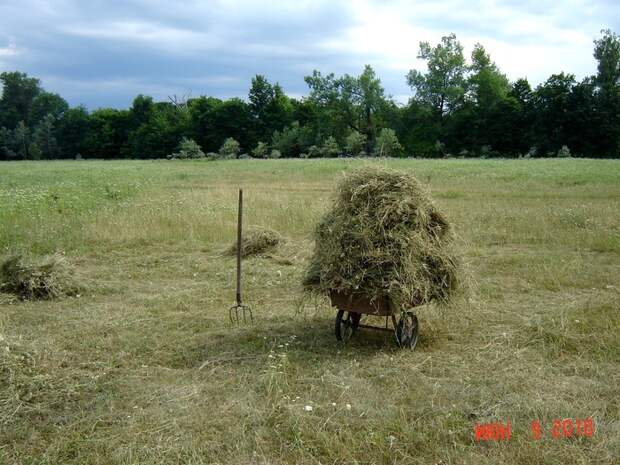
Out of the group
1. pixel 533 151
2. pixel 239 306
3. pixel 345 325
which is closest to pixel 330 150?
pixel 533 151

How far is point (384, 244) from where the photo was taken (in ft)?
18.3

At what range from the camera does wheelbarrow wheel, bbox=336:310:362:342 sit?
6.09 metres

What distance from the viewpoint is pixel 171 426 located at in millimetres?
4195

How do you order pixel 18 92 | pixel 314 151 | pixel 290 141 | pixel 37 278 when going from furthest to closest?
pixel 18 92
pixel 290 141
pixel 314 151
pixel 37 278

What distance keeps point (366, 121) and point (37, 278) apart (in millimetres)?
77840

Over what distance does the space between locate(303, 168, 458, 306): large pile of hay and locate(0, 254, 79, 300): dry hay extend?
13.8 ft

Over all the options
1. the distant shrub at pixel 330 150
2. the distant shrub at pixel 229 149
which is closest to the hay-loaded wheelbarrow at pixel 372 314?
the distant shrub at pixel 330 150

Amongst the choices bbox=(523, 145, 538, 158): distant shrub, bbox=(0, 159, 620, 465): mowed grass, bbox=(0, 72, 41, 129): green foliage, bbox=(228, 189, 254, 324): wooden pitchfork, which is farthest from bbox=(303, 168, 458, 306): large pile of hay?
bbox=(0, 72, 41, 129): green foliage

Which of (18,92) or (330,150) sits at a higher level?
(18,92)

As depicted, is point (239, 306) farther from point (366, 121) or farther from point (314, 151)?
point (366, 121)

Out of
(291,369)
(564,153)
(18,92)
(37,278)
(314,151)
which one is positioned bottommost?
(291,369)
